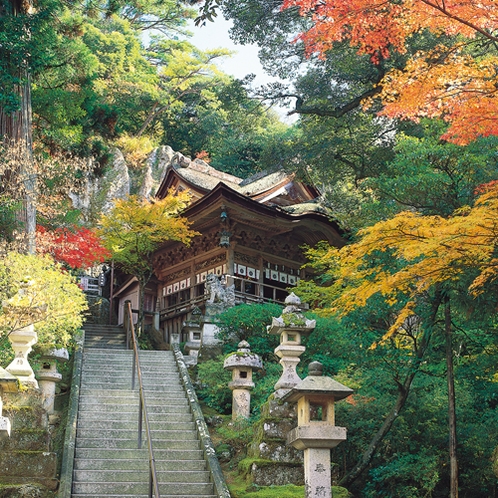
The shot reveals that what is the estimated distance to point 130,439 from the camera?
10.2m

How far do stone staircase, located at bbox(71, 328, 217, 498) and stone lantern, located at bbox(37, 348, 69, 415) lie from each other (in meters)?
0.56

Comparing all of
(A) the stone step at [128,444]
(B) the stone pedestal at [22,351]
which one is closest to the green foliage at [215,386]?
(A) the stone step at [128,444]

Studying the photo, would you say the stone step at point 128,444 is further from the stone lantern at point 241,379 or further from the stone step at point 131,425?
the stone lantern at point 241,379

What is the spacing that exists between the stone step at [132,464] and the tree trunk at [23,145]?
519cm

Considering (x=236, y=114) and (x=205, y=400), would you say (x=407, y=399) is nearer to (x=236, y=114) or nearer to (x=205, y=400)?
(x=205, y=400)

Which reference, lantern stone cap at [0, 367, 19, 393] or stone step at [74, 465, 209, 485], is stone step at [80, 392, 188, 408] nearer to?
stone step at [74, 465, 209, 485]

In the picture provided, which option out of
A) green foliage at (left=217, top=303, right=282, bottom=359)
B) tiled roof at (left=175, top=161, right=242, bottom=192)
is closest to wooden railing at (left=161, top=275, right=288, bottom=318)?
green foliage at (left=217, top=303, right=282, bottom=359)

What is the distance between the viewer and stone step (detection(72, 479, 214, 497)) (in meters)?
8.70

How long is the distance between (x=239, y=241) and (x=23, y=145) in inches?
376

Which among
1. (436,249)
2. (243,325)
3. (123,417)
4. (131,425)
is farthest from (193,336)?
(436,249)

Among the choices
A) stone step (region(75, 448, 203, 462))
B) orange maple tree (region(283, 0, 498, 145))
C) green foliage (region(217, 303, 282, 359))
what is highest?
orange maple tree (region(283, 0, 498, 145))

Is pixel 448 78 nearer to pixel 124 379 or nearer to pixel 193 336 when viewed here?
pixel 124 379

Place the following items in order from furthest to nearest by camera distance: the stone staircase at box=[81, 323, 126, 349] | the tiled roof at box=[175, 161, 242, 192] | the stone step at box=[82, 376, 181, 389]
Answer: the tiled roof at box=[175, 161, 242, 192]
the stone staircase at box=[81, 323, 126, 349]
the stone step at box=[82, 376, 181, 389]

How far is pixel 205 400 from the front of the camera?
41.8 ft
